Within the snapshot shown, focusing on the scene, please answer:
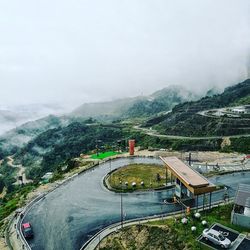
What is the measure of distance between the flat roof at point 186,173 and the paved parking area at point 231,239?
6.31m

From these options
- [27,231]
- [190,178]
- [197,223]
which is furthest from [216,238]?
[27,231]

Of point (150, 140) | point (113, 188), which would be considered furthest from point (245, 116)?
point (113, 188)

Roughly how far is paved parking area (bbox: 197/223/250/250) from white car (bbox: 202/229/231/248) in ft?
1.20

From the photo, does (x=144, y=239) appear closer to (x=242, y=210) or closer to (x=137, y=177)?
(x=242, y=210)

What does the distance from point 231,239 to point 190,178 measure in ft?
36.9

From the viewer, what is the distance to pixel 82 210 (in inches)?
1826

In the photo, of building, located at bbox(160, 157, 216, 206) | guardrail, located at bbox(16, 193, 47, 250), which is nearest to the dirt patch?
building, located at bbox(160, 157, 216, 206)

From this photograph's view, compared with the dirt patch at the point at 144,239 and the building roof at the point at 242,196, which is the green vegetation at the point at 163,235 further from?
the building roof at the point at 242,196

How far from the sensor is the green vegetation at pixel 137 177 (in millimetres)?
53531

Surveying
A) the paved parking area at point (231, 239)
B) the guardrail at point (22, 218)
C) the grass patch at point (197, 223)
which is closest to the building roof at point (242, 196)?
the grass patch at point (197, 223)

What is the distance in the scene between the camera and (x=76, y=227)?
40.9 meters

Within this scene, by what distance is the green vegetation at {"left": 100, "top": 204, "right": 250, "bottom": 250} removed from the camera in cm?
3362

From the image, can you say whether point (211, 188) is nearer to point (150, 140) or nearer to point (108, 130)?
point (150, 140)

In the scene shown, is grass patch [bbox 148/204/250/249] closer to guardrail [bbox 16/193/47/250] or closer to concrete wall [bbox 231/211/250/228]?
concrete wall [bbox 231/211/250/228]
